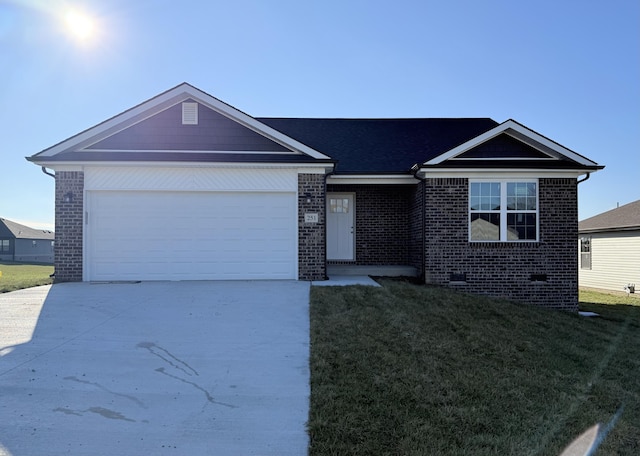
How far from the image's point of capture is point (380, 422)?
3.58 metres

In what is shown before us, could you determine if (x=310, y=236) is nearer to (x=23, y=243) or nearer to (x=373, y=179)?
(x=373, y=179)

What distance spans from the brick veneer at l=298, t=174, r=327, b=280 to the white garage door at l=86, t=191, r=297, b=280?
7.1 inches

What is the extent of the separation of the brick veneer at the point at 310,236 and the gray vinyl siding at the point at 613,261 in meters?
14.8

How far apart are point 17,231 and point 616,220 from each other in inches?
2216

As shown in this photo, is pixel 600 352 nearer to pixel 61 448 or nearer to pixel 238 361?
pixel 238 361

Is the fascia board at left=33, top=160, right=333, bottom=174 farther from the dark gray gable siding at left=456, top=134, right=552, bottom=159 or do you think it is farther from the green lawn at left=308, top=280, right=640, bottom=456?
the dark gray gable siding at left=456, top=134, right=552, bottom=159

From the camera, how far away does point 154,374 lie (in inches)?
186

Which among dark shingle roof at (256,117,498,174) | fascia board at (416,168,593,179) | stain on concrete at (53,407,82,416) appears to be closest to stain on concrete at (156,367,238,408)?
stain on concrete at (53,407,82,416)

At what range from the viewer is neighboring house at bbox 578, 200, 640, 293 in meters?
17.1

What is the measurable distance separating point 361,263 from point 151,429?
30.8 feet

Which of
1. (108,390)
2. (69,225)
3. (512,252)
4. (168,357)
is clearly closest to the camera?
(108,390)

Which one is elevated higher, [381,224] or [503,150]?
[503,150]

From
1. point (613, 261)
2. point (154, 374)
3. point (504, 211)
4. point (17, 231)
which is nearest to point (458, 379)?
point (154, 374)

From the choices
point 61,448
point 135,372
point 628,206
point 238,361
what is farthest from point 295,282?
point 628,206
